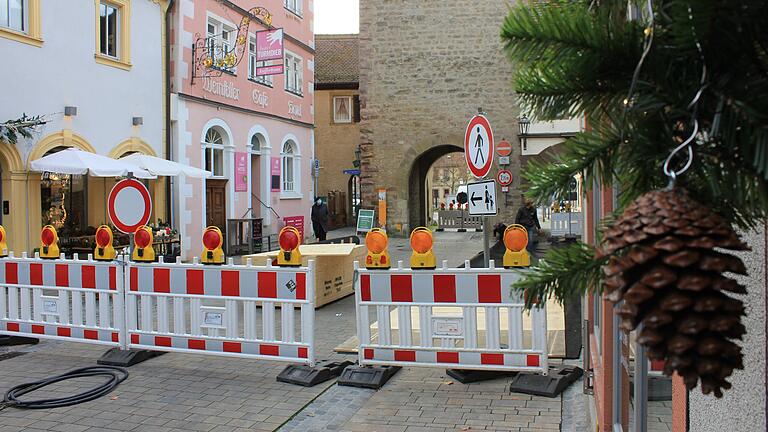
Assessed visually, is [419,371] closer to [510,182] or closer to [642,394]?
[642,394]

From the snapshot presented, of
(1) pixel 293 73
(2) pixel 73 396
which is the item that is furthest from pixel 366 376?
(1) pixel 293 73

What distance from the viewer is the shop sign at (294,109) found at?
26.1 m

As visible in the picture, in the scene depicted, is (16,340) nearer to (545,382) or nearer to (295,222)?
(545,382)

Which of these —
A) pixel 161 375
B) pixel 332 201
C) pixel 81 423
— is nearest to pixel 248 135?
pixel 332 201

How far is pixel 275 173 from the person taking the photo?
978 inches

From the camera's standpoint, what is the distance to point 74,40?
15.2 metres

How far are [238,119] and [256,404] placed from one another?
17.2 m

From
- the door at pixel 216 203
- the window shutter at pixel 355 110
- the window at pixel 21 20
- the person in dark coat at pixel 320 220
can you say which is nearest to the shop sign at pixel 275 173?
the person in dark coat at pixel 320 220

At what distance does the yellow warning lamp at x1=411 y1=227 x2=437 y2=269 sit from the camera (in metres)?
6.22

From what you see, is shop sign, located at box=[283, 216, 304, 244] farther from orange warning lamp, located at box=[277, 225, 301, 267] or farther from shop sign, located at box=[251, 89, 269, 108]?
orange warning lamp, located at box=[277, 225, 301, 267]

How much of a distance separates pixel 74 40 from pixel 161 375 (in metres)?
10.8

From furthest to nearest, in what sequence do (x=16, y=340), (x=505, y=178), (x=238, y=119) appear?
1. (x=505, y=178)
2. (x=238, y=119)
3. (x=16, y=340)

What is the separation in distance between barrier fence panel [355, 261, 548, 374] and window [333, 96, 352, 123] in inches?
1258

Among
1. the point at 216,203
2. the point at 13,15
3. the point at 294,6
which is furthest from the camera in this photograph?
the point at 294,6
